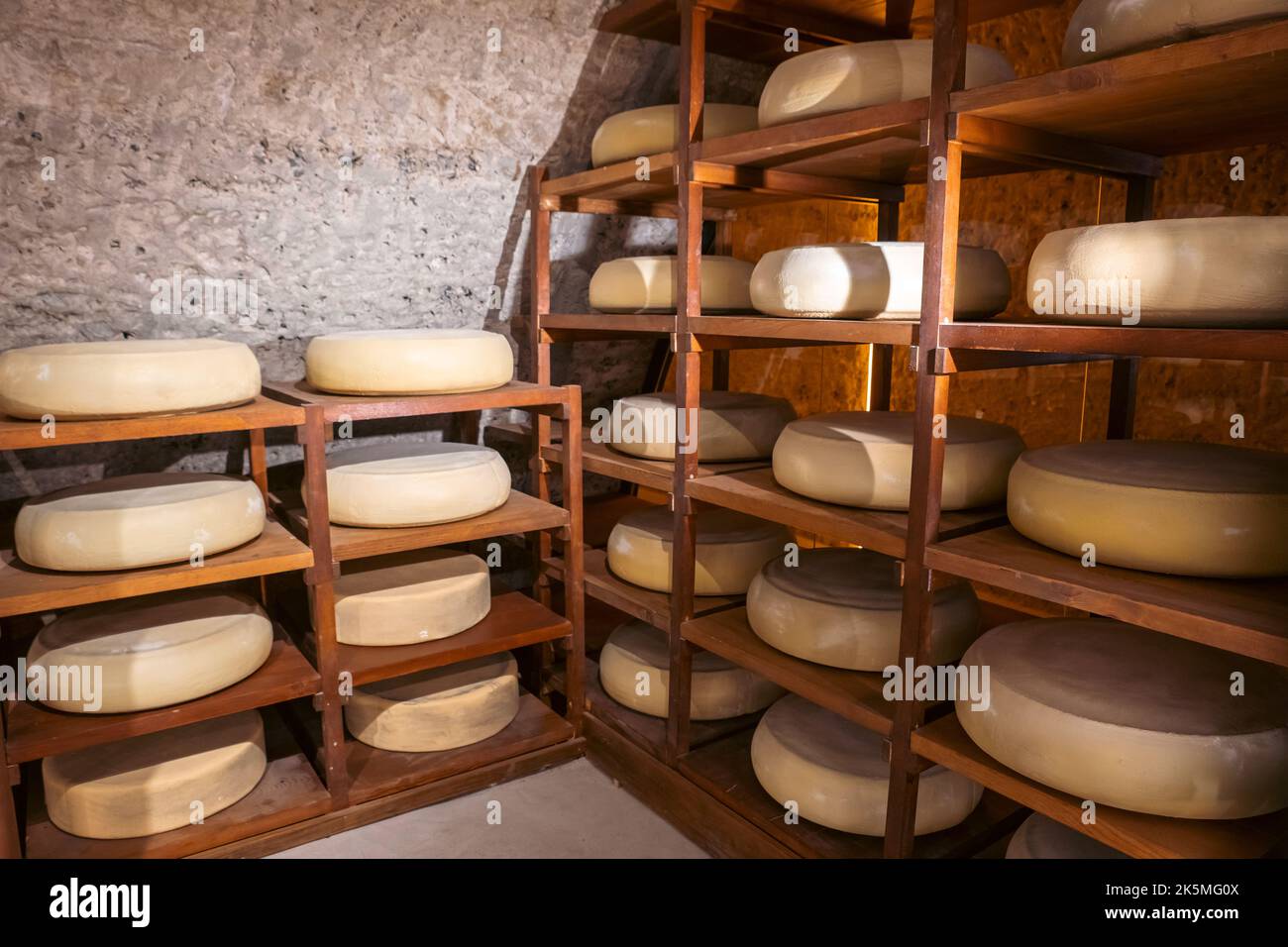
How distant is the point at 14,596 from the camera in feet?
6.33

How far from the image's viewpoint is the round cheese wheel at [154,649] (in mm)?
2094

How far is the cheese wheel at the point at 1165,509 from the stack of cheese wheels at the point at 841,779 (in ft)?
2.32

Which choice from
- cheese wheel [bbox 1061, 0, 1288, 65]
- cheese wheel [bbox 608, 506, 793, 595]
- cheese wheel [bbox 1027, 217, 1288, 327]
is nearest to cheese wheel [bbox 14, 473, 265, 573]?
cheese wheel [bbox 608, 506, 793, 595]

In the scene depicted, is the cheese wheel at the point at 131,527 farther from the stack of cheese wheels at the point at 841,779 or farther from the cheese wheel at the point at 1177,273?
the cheese wheel at the point at 1177,273

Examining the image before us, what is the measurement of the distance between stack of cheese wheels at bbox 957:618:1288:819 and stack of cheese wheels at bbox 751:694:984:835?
40 centimetres

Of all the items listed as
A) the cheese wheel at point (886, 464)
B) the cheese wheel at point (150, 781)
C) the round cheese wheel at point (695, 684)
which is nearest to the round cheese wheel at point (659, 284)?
the cheese wheel at point (886, 464)

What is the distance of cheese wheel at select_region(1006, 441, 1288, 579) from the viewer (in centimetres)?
152

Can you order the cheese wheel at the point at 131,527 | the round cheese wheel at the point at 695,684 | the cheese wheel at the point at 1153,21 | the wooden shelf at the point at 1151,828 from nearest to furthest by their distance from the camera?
the cheese wheel at the point at 1153,21, the wooden shelf at the point at 1151,828, the cheese wheel at the point at 131,527, the round cheese wheel at the point at 695,684

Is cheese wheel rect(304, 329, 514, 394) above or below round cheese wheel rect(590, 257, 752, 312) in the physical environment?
below

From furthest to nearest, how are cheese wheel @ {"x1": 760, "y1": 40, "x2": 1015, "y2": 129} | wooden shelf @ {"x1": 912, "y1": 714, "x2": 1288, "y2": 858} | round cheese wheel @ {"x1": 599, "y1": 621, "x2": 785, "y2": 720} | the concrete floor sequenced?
round cheese wheel @ {"x1": 599, "y1": 621, "x2": 785, "y2": 720}
the concrete floor
cheese wheel @ {"x1": 760, "y1": 40, "x2": 1015, "y2": 129}
wooden shelf @ {"x1": 912, "y1": 714, "x2": 1288, "y2": 858}

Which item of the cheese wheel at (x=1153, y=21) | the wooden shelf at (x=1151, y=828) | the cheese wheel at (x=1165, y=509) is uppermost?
the cheese wheel at (x=1153, y=21)

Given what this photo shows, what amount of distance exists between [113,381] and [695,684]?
68.1 inches

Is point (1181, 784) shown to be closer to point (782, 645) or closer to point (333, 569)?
point (782, 645)

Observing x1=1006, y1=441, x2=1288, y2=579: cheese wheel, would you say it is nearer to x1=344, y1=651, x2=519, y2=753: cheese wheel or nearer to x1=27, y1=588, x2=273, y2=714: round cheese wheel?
x1=344, y1=651, x2=519, y2=753: cheese wheel
